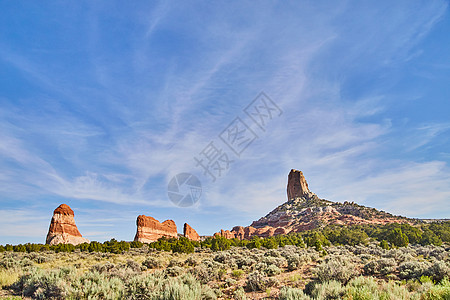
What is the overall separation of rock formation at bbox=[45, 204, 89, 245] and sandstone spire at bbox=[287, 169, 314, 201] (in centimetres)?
15116

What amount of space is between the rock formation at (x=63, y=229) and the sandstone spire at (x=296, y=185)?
496ft

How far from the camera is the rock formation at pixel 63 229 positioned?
64875mm

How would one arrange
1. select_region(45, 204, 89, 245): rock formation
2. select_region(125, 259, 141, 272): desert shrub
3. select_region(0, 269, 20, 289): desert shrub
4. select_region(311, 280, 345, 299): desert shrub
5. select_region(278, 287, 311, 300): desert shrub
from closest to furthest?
select_region(278, 287, 311, 300): desert shrub → select_region(311, 280, 345, 299): desert shrub → select_region(0, 269, 20, 289): desert shrub → select_region(125, 259, 141, 272): desert shrub → select_region(45, 204, 89, 245): rock formation

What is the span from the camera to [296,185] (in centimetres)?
18238

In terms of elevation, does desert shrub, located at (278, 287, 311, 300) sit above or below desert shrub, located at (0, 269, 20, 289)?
below

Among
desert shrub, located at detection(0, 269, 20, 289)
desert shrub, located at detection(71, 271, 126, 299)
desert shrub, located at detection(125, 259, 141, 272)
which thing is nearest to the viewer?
desert shrub, located at detection(71, 271, 126, 299)

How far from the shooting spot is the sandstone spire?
582 feet

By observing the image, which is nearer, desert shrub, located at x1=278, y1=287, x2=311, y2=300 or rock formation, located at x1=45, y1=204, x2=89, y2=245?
desert shrub, located at x1=278, y1=287, x2=311, y2=300

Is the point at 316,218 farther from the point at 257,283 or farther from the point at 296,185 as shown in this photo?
the point at 257,283

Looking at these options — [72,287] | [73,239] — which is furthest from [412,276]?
[73,239]

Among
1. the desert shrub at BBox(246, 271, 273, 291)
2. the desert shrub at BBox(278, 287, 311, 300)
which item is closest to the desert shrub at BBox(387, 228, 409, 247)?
the desert shrub at BBox(246, 271, 273, 291)

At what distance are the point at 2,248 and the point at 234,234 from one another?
109 metres

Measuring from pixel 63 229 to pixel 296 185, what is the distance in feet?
525

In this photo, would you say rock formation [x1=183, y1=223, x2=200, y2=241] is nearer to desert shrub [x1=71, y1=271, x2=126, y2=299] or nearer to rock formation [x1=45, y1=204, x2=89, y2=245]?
rock formation [x1=45, y1=204, x2=89, y2=245]
